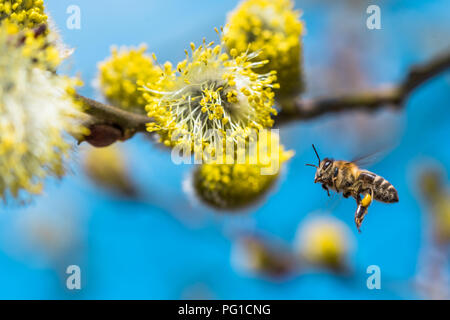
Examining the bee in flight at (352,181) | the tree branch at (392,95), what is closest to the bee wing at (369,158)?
the bee in flight at (352,181)

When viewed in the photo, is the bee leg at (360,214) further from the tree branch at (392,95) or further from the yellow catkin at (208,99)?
the tree branch at (392,95)

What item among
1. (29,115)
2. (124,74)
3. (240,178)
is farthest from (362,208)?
(124,74)

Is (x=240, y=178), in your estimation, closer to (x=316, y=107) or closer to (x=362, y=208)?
(x=362, y=208)

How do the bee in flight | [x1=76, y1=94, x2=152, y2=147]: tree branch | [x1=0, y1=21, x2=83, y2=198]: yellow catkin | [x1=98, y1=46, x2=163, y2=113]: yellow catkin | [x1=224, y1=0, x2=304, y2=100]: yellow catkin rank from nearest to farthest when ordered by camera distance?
1. [x1=0, y1=21, x2=83, y2=198]: yellow catkin
2. [x1=76, y1=94, x2=152, y2=147]: tree branch
3. the bee in flight
4. [x1=224, y1=0, x2=304, y2=100]: yellow catkin
5. [x1=98, y1=46, x2=163, y2=113]: yellow catkin

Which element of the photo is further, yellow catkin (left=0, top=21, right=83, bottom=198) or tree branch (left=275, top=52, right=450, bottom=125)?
tree branch (left=275, top=52, right=450, bottom=125)

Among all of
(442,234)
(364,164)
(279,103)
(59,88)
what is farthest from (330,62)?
(59,88)

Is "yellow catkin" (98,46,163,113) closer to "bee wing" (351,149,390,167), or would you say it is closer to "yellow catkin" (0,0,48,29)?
"yellow catkin" (0,0,48,29)

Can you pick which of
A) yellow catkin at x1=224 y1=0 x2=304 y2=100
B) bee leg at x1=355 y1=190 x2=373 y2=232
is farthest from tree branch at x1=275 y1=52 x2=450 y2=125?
bee leg at x1=355 y1=190 x2=373 y2=232
